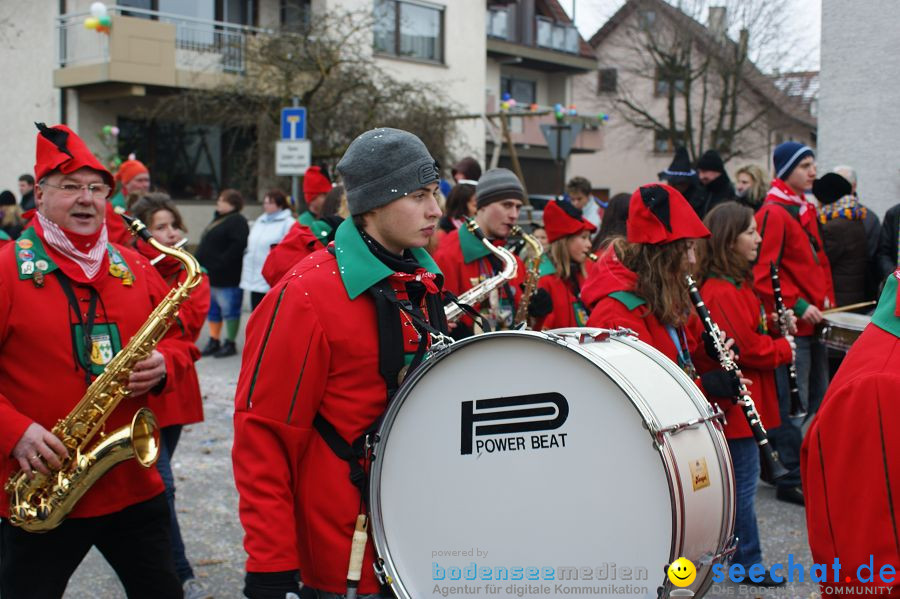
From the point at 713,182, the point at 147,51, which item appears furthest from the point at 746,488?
the point at 147,51

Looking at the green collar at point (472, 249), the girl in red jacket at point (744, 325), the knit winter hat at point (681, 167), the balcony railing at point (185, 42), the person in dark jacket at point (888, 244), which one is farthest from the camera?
the balcony railing at point (185, 42)

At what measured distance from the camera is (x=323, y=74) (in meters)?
18.4

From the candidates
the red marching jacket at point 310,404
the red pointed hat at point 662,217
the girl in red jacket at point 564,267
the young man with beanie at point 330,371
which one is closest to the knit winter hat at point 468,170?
the girl in red jacket at point 564,267

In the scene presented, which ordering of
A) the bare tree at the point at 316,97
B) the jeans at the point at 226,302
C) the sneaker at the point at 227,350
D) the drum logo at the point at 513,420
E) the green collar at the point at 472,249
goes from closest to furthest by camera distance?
the drum logo at the point at 513,420
the green collar at the point at 472,249
the sneaker at the point at 227,350
the jeans at the point at 226,302
the bare tree at the point at 316,97

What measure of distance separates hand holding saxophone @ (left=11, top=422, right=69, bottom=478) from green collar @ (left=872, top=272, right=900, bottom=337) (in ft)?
8.24

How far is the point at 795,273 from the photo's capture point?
6.28 meters

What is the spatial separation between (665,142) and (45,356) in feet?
131

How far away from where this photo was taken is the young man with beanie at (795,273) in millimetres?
6168

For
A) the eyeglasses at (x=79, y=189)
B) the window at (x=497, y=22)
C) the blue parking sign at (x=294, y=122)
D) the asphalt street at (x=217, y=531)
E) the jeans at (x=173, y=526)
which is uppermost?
the window at (x=497, y=22)

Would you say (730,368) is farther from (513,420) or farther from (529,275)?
(513,420)

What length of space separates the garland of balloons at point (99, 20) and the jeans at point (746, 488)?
1703 centimetres

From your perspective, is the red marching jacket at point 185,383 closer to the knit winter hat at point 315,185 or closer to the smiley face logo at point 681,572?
the smiley face logo at point 681,572

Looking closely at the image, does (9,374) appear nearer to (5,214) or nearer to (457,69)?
(5,214)

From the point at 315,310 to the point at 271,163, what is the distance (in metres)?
18.9
